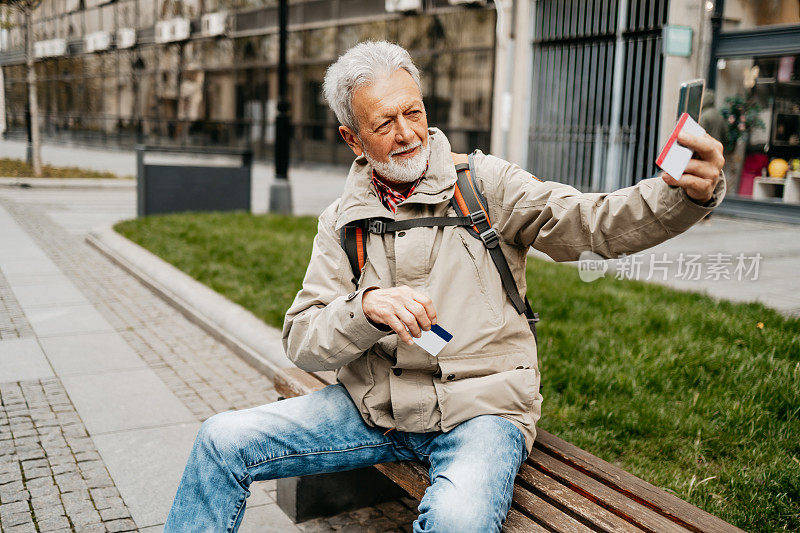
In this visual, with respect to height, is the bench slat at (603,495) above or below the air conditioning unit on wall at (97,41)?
below

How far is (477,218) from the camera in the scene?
8.31 feet

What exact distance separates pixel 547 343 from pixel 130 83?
108 feet

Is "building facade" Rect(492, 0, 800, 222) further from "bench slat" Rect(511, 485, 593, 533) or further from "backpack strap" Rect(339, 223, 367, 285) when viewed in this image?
"bench slat" Rect(511, 485, 593, 533)

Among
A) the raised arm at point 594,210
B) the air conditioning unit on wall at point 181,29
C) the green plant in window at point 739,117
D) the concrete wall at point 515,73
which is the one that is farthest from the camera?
the air conditioning unit on wall at point 181,29

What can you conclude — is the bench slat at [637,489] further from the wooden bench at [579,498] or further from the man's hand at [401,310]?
the man's hand at [401,310]

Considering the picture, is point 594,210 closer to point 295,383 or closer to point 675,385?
point 295,383

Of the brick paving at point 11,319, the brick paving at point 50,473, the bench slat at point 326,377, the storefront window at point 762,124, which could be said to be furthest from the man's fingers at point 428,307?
the storefront window at point 762,124

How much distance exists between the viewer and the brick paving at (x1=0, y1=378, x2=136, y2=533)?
10.5ft

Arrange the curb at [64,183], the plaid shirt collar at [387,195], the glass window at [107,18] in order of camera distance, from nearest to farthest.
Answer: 1. the plaid shirt collar at [387,195]
2. the curb at [64,183]
3. the glass window at [107,18]

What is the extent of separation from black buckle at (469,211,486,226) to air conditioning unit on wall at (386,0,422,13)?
17.7 metres

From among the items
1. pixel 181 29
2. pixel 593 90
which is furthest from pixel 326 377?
pixel 181 29

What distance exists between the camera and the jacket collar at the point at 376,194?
2535 mm

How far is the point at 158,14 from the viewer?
3175 cm

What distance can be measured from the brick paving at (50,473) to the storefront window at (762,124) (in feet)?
34.5
